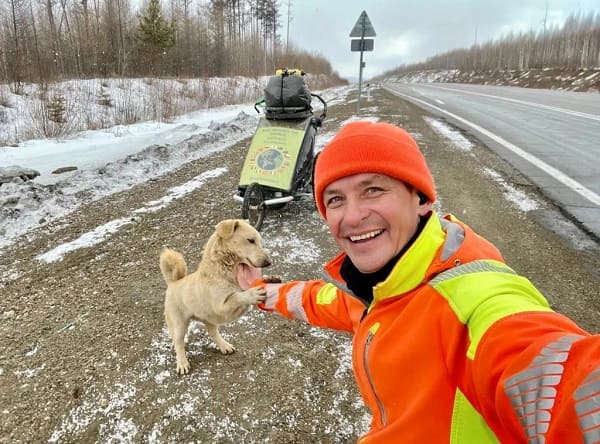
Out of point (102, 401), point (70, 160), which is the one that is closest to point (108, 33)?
point (70, 160)

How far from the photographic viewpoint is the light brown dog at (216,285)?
9.16ft

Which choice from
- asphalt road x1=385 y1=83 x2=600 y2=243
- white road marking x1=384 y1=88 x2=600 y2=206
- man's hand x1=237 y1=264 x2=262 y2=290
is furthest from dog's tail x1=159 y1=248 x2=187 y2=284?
white road marking x1=384 y1=88 x2=600 y2=206

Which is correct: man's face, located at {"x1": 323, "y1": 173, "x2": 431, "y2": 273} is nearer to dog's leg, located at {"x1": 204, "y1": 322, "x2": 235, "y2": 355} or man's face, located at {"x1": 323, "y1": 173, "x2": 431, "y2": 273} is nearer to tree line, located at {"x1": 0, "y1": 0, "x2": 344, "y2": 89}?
dog's leg, located at {"x1": 204, "y1": 322, "x2": 235, "y2": 355}

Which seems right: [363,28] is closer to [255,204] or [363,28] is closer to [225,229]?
[255,204]

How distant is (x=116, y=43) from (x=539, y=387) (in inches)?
1130

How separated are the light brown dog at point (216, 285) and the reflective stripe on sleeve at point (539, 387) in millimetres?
2093

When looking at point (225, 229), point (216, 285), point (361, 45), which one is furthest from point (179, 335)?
point (361, 45)

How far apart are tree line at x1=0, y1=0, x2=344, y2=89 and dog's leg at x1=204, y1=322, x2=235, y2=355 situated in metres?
15.6

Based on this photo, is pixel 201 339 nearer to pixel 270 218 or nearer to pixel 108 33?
pixel 270 218

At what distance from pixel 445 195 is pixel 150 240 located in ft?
14.3

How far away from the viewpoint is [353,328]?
6.22 feet

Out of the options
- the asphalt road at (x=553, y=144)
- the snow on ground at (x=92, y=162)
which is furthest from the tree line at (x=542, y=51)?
the snow on ground at (x=92, y=162)

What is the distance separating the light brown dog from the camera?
2.79m

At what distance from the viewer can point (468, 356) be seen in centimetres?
98
